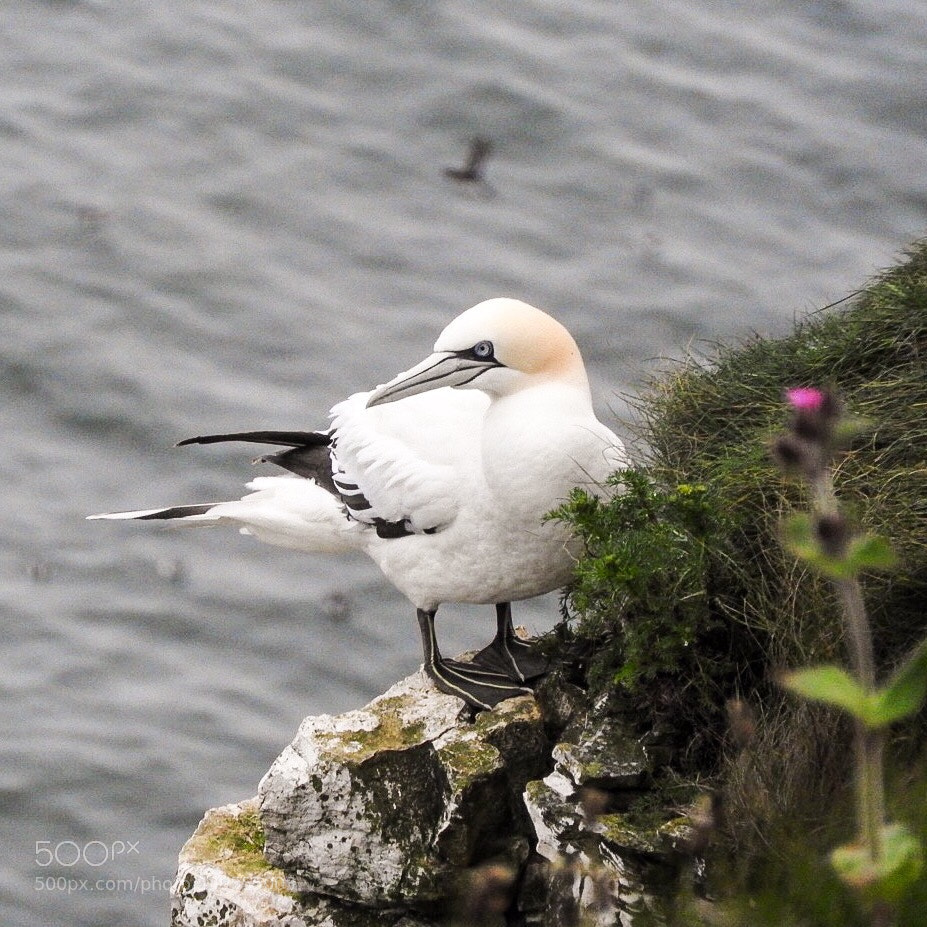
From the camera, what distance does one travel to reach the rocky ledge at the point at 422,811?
4.27 meters

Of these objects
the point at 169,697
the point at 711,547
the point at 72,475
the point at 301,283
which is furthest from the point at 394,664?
the point at 711,547

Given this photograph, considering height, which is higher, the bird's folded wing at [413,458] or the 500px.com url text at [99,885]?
the bird's folded wing at [413,458]

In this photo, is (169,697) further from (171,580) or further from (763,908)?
(763,908)

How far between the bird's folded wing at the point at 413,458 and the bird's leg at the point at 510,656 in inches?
17.9

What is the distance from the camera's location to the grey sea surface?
10.3 meters

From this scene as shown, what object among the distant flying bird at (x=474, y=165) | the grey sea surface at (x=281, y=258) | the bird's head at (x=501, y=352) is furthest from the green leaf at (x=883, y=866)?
the distant flying bird at (x=474, y=165)

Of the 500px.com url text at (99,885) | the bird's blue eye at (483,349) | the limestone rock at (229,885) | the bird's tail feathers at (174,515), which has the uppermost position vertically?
the bird's blue eye at (483,349)

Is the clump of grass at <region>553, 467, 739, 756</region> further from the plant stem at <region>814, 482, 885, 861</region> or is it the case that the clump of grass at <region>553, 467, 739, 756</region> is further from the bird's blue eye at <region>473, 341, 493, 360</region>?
the plant stem at <region>814, 482, 885, 861</region>

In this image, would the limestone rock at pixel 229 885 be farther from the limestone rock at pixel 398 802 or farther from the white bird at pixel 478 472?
the white bird at pixel 478 472

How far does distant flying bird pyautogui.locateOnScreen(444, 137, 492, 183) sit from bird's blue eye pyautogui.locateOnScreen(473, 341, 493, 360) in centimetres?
947

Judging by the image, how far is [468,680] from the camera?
5094 mm

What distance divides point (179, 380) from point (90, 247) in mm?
2062

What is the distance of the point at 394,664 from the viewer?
Answer: 10484mm

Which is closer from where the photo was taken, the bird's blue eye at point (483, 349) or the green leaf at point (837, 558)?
the green leaf at point (837, 558)
